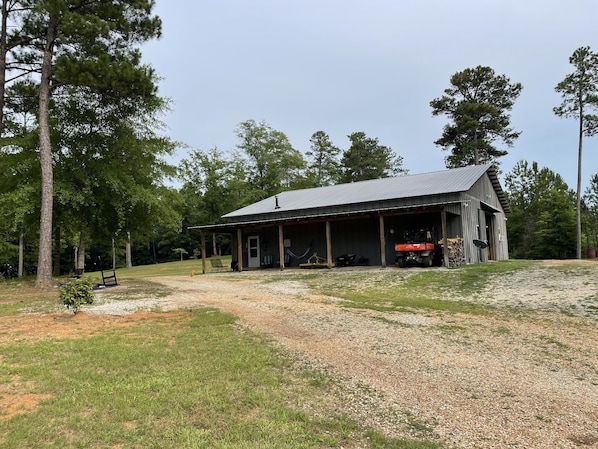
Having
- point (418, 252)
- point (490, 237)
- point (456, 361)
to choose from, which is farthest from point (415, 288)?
point (490, 237)

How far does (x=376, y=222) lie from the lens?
760 inches

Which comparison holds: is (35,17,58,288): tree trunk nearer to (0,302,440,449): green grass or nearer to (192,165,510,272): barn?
(0,302,440,449): green grass

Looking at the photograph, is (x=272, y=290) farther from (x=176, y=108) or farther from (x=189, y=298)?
(x=176, y=108)

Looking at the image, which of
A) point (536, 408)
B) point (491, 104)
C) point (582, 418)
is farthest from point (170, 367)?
point (491, 104)

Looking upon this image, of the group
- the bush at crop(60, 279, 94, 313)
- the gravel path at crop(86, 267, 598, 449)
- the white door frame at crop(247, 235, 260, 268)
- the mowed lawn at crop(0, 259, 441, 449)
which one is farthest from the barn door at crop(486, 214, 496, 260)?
the bush at crop(60, 279, 94, 313)

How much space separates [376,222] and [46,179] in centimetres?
1354

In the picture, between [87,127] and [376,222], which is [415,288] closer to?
[376,222]

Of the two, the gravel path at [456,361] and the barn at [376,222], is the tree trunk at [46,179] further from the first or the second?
the barn at [376,222]

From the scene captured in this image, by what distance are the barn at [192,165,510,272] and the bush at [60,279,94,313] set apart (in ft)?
35.5

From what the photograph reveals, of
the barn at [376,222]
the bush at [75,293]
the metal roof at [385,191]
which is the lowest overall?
the bush at [75,293]

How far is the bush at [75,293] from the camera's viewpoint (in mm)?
8383

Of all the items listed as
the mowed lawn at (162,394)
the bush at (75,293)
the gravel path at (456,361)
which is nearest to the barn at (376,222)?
the gravel path at (456,361)

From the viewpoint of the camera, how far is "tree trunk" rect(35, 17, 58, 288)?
1311 centimetres

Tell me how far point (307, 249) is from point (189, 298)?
11.0 meters
